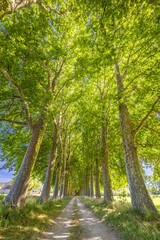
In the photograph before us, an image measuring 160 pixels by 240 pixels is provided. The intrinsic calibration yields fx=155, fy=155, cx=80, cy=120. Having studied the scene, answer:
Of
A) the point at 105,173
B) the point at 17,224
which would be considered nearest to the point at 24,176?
the point at 17,224

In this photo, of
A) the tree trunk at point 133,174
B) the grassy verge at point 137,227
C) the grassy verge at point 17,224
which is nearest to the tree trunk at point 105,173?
the tree trunk at point 133,174

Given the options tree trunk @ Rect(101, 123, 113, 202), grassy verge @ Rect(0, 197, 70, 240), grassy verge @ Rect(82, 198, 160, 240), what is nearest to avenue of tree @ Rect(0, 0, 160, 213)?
grassy verge @ Rect(82, 198, 160, 240)

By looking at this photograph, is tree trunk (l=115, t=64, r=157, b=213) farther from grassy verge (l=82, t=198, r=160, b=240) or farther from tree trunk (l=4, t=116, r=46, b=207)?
tree trunk (l=4, t=116, r=46, b=207)

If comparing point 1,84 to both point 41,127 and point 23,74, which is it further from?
point 41,127

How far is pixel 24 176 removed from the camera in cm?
882

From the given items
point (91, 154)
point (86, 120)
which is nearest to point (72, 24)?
point (86, 120)

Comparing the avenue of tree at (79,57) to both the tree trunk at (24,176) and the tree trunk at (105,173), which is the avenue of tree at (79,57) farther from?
the tree trunk at (105,173)

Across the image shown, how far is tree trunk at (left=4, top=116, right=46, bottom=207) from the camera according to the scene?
8.13 m

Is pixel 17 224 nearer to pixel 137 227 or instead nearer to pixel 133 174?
pixel 137 227

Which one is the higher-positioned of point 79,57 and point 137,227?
point 79,57

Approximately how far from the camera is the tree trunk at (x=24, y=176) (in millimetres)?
8130

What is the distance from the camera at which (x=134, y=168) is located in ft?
29.4

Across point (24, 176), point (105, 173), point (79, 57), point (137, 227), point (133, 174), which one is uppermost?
point (79, 57)

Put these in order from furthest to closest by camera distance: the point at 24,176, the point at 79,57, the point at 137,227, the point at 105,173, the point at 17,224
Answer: the point at 105,173, the point at 79,57, the point at 24,176, the point at 17,224, the point at 137,227
